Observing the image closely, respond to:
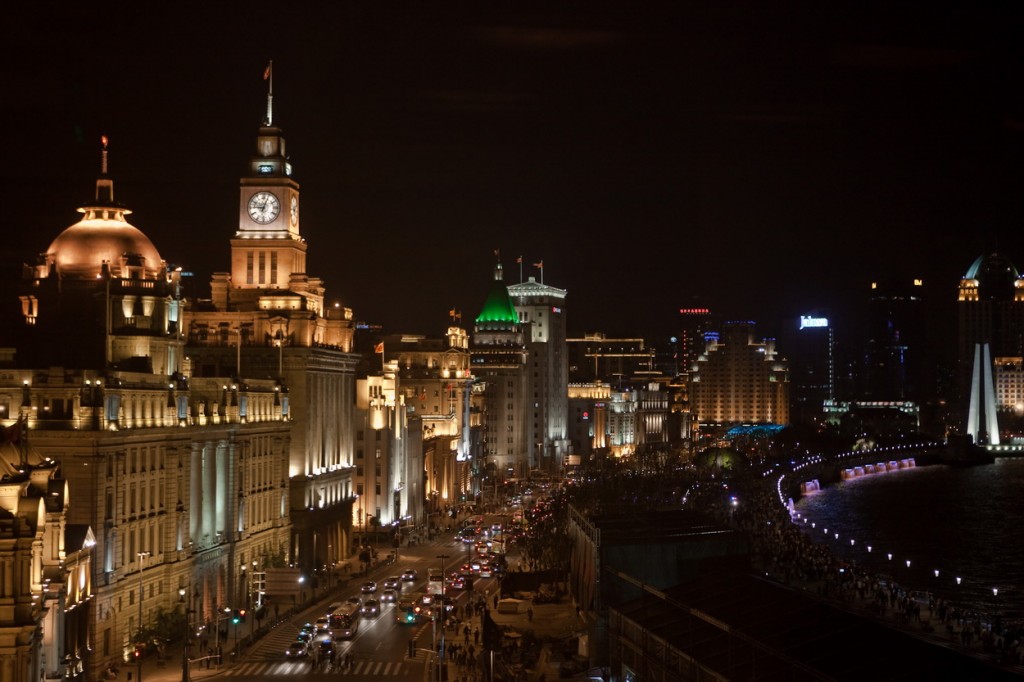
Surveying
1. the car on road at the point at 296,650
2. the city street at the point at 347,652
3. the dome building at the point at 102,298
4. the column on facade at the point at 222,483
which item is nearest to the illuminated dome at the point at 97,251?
the dome building at the point at 102,298

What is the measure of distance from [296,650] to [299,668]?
1.76 meters

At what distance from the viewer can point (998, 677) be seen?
78.3 ft

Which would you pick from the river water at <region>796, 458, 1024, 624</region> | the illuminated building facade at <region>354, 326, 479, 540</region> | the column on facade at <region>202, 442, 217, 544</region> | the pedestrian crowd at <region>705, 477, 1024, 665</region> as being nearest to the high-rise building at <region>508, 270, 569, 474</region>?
the river water at <region>796, 458, 1024, 624</region>

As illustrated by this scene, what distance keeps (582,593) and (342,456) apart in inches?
902

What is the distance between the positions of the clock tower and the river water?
33.0 metres

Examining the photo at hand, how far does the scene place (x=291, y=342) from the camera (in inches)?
2399

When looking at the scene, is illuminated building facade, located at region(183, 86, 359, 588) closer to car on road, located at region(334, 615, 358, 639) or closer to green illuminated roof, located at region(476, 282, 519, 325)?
car on road, located at region(334, 615, 358, 639)

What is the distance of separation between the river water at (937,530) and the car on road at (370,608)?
25.8 metres

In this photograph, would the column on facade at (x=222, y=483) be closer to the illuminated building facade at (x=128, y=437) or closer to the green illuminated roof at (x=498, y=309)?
the illuminated building facade at (x=128, y=437)

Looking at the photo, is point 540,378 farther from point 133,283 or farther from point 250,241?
point 133,283

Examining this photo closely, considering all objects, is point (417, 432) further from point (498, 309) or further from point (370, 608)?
point (498, 309)

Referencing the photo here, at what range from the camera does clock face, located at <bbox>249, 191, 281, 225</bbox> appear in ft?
221

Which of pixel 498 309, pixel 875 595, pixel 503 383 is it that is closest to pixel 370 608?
pixel 875 595

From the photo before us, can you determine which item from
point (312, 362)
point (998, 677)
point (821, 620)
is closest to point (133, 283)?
point (312, 362)
